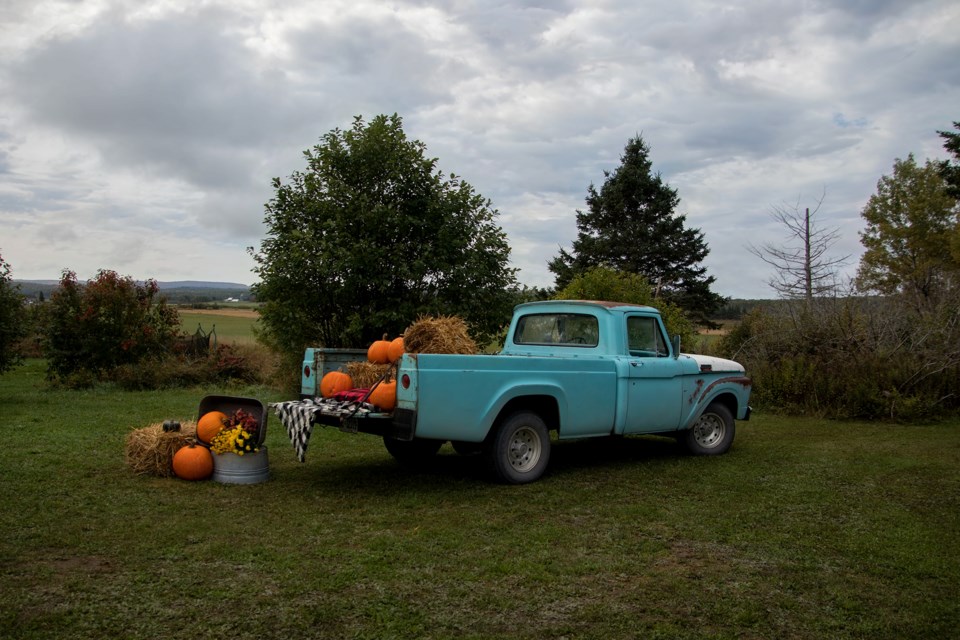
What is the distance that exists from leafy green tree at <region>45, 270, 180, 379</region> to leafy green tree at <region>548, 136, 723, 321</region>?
25681mm

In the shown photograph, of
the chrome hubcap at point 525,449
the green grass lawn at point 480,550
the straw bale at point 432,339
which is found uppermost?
the straw bale at point 432,339

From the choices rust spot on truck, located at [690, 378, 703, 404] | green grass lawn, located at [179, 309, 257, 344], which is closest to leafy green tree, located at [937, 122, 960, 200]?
rust spot on truck, located at [690, 378, 703, 404]

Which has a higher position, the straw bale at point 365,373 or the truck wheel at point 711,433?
the straw bale at point 365,373

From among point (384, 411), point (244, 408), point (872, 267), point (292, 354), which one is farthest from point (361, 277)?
point (872, 267)

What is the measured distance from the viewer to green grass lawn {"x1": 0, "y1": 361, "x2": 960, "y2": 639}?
4.02 m

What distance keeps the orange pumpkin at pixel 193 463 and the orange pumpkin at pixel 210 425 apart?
127 mm

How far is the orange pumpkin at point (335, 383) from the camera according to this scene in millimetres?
7297

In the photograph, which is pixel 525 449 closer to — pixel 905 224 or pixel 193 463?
pixel 193 463

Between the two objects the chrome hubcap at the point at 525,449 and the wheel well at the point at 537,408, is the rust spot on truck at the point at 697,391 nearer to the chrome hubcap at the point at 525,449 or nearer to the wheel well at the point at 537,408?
the wheel well at the point at 537,408

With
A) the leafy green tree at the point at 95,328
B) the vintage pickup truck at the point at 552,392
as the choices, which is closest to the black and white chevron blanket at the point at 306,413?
the vintage pickup truck at the point at 552,392

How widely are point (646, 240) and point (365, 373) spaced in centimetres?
3520

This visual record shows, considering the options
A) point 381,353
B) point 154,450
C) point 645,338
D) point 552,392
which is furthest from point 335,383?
point 645,338

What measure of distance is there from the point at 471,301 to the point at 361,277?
6.15ft

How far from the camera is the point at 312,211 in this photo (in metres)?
13.2
